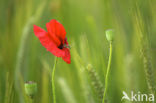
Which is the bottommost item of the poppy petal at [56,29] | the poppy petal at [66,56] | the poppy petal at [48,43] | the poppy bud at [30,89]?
the poppy bud at [30,89]

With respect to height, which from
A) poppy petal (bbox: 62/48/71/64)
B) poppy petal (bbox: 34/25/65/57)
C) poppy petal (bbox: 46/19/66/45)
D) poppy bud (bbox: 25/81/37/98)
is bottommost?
poppy bud (bbox: 25/81/37/98)

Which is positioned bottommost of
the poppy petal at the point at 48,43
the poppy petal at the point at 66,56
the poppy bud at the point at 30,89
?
the poppy bud at the point at 30,89

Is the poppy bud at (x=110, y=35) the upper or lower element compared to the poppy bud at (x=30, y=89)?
upper

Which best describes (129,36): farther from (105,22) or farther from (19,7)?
(19,7)

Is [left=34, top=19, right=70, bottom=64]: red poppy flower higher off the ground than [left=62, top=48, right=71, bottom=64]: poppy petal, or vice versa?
[left=34, top=19, right=70, bottom=64]: red poppy flower

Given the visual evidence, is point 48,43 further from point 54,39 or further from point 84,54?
point 84,54
